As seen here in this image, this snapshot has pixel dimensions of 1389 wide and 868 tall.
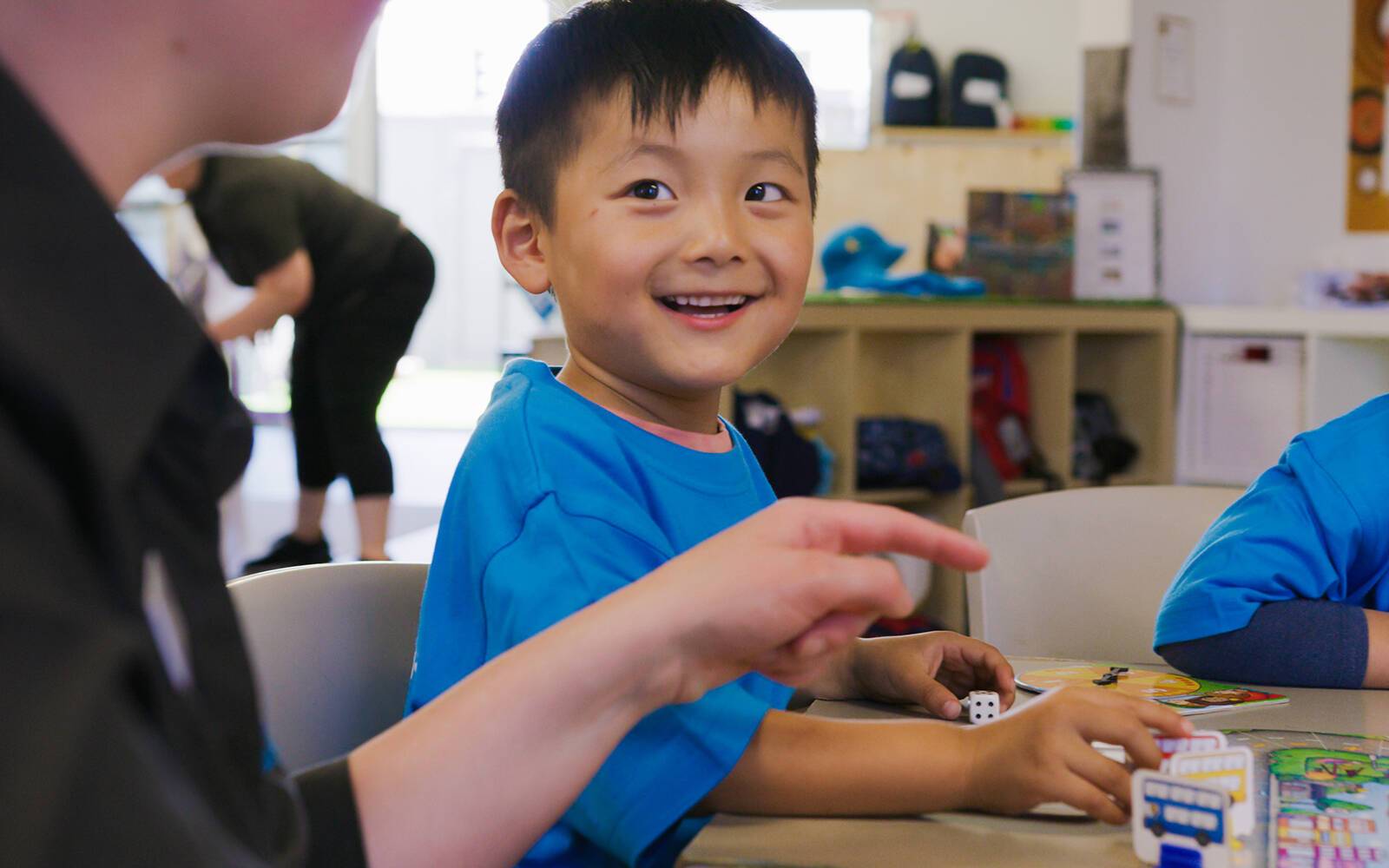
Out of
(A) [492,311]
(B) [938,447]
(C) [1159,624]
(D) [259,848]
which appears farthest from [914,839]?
(A) [492,311]

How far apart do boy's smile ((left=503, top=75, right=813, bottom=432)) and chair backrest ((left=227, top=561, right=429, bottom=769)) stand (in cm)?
25

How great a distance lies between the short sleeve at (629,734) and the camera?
2.38 feet

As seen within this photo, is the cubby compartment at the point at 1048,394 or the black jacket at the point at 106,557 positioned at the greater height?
the black jacket at the point at 106,557

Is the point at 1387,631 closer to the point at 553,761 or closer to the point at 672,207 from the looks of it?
the point at 672,207

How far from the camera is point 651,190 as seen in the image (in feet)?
3.07

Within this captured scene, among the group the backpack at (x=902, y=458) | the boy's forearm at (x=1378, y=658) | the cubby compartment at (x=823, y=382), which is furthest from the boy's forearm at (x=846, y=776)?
the backpack at (x=902, y=458)

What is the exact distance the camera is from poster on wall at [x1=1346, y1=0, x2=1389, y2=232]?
3.99 m

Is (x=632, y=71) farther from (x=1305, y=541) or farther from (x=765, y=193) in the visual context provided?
(x=1305, y=541)

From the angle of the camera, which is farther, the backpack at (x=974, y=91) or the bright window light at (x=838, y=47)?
the bright window light at (x=838, y=47)

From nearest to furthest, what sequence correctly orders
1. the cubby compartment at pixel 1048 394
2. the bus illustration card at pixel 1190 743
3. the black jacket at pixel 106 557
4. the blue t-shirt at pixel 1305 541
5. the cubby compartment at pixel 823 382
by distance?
1. the black jacket at pixel 106 557
2. the bus illustration card at pixel 1190 743
3. the blue t-shirt at pixel 1305 541
4. the cubby compartment at pixel 823 382
5. the cubby compartment at pixel 1048 394

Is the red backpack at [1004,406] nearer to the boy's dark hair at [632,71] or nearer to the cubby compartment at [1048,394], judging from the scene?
the cubby compartment at [1048,394]

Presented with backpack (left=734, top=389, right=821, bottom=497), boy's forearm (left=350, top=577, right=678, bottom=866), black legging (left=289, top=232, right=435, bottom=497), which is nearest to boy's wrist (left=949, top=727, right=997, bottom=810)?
boy's forearm (left=350, top=577, right=678, bottom=866)

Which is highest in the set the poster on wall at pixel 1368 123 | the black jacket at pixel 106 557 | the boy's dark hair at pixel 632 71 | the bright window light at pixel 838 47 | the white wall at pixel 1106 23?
the bright window light at pixel 838 47

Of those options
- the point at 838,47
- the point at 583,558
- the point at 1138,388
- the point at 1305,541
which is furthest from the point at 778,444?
the point at 838,47
